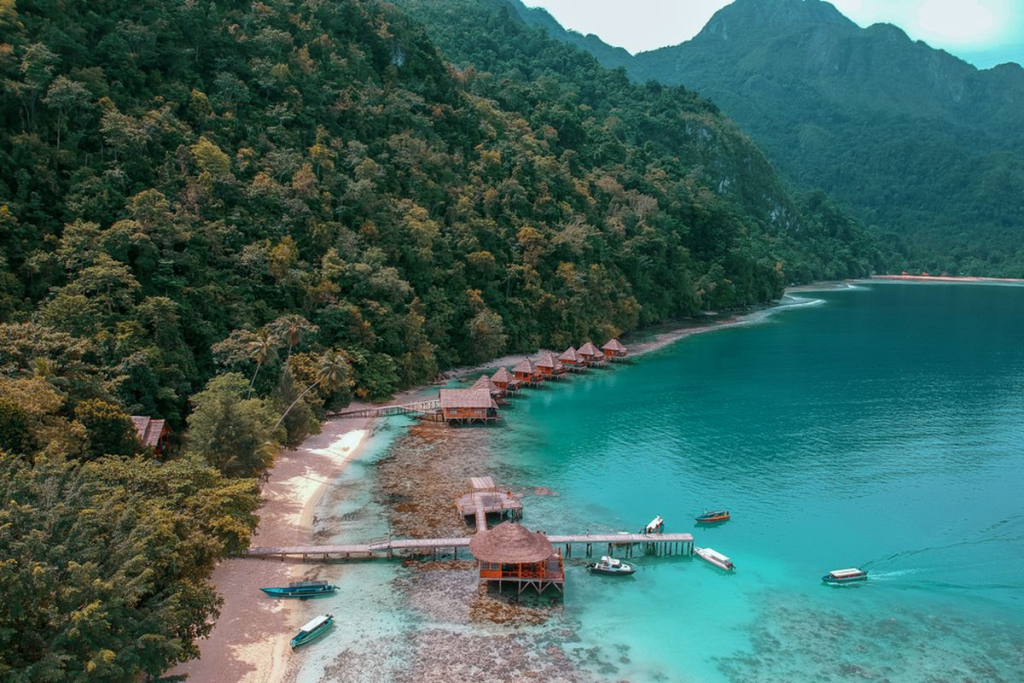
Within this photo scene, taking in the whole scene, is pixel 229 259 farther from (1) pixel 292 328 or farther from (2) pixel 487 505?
(2) pixel 487 505

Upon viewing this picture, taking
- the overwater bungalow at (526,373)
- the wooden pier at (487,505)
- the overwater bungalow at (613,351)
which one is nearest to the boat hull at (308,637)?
the wooden pier at (487,505)

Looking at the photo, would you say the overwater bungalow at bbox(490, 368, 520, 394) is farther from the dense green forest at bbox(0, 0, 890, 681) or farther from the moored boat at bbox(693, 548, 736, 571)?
the moored boat at bbox(693, 548, 736, 571)

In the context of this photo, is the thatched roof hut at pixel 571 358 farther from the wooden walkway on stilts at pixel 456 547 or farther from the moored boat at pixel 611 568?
the moored boat at pixel 611 568

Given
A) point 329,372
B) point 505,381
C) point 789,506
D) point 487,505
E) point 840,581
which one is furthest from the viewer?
point 505,381

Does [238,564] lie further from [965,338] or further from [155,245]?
[965,338]

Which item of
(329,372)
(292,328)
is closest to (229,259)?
(292,328)

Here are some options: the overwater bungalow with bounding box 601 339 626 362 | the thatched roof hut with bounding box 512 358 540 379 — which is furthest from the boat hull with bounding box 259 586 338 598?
the overwater bungalow with bounding box 601 339 626 362
